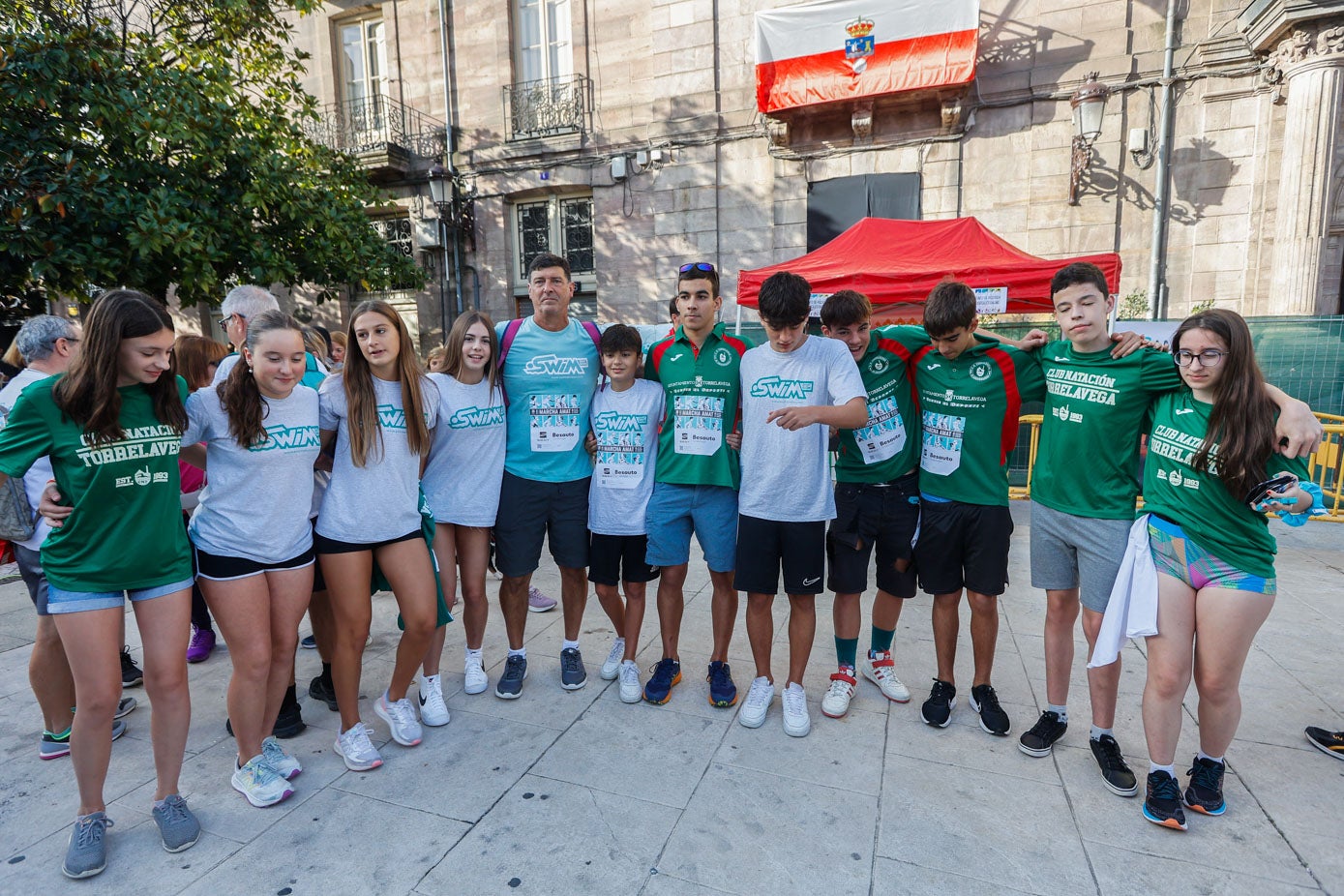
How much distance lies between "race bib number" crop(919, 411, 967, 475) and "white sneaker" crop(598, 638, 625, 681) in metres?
1.83

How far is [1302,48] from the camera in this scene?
839 centimetres

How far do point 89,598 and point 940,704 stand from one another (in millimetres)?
3372

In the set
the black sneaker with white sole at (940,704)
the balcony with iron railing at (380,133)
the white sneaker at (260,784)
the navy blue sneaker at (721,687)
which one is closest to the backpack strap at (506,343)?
the navy blue sneaker at (721,687)

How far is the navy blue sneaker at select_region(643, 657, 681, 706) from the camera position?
132 inches

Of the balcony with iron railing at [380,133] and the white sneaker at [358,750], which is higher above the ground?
the balcony with iron railing at [380,133]

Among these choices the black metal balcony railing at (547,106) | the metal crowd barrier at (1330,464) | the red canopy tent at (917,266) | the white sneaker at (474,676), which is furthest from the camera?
the black metal balcony railing at (547,106)

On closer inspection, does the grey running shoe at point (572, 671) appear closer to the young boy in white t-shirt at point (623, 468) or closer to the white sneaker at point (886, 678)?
the young boy in white t-shirt at point (623, 468)

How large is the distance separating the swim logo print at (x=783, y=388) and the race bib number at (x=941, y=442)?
25.0 inches

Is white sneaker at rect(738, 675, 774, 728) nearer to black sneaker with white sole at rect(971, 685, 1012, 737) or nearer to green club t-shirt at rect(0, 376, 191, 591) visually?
black sneaker with white sole at rect(971, 685, 1012, 737)

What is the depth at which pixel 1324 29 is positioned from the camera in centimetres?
822

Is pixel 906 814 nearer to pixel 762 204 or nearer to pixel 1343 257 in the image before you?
pixel 762 204

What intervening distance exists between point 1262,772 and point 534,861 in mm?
2944

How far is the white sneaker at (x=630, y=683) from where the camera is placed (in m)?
3.35

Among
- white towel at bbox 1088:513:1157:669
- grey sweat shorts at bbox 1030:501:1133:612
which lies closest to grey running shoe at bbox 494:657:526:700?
grey sweat shorts at bbox 1030:501:1133:612
